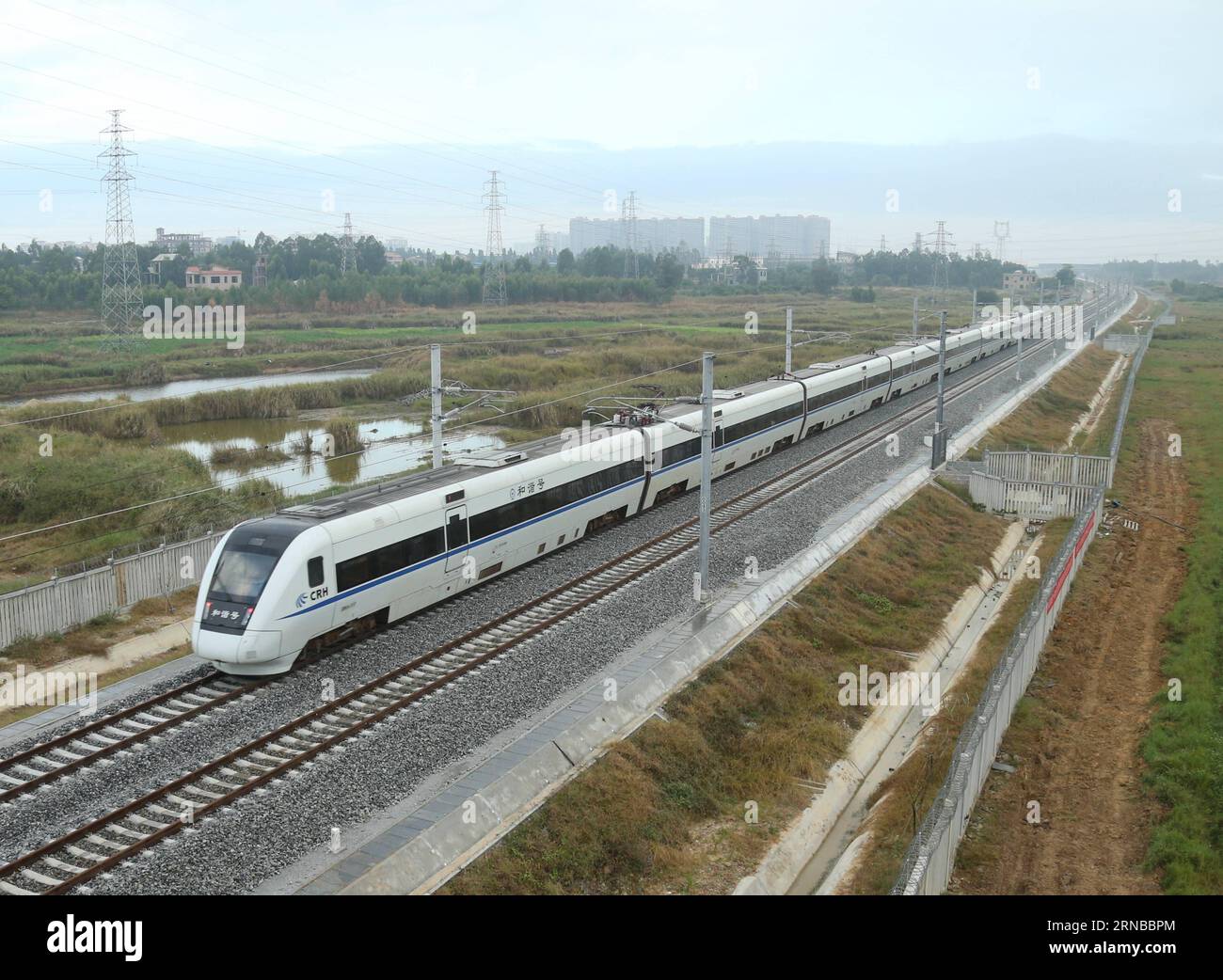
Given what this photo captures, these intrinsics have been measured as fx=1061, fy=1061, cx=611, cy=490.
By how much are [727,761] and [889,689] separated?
18.4 ft

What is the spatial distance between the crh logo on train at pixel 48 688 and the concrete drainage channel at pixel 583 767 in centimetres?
705

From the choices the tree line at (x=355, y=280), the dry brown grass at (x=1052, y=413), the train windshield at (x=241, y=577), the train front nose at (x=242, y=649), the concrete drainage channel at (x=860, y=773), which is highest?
the tree line at (x=355, y=280)

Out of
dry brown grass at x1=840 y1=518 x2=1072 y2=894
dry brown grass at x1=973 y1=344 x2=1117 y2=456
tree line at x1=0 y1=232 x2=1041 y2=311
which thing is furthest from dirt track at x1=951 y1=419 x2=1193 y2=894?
tree line at x1=0 y1=232 x2=1041 y2=311

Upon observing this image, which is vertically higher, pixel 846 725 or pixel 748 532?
pixel 748 532

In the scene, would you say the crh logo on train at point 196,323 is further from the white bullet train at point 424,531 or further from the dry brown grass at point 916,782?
the dry brown grass at point 916,782

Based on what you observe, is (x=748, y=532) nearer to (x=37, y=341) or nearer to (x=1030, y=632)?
(x=1030, y=632)

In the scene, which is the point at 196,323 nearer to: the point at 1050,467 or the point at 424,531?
the point at 1050,467

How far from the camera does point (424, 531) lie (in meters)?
20.8

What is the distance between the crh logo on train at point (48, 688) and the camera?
17688 mm

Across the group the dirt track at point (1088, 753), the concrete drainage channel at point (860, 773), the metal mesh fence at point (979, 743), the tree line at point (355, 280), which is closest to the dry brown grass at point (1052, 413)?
the dirt track at point (1088, 753)

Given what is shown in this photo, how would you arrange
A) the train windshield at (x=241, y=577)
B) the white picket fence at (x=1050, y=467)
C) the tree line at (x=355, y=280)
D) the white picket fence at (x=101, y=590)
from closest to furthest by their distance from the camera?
the train windshield at (x=241, y=577), the white picket fence at (x=101, y=590), the white picket fence at (x=1050, y=467), the tree line at (x=355, y=280)
